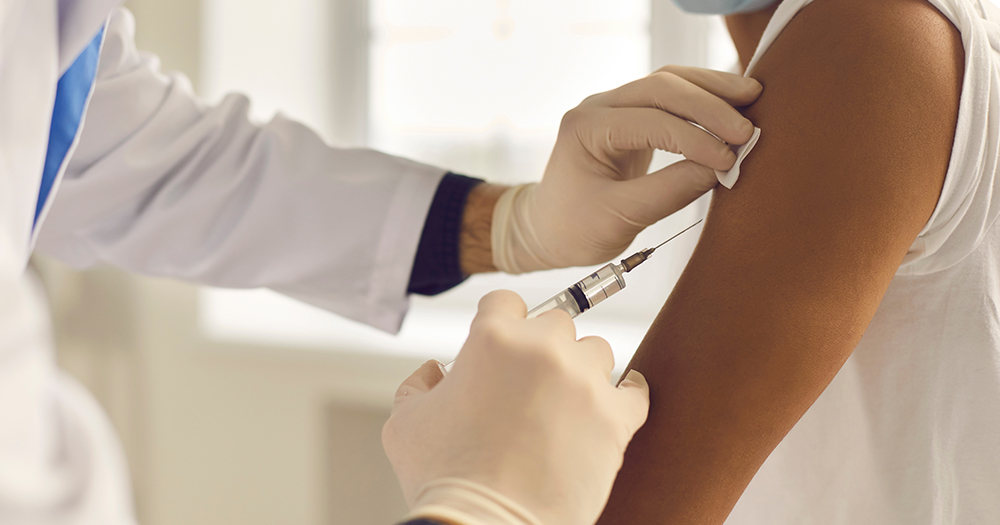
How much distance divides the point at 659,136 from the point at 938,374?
36cm

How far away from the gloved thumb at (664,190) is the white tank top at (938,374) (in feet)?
0.39

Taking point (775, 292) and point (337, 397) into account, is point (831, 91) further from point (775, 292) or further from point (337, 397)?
point (337, 397)

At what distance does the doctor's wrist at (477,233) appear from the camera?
1079 mm

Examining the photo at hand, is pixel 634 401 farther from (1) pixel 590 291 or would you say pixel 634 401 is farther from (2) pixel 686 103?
(2) pixel 686 103

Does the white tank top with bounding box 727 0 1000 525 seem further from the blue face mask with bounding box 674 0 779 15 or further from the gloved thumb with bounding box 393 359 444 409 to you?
the gloved thumb with bounding box 393 359 444 409

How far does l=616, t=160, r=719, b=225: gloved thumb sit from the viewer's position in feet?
2.33

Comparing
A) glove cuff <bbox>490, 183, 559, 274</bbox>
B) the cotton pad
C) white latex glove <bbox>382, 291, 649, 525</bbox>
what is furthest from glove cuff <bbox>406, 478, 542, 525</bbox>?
glove cuff <bbox>490, 183, 559, 274</bbox>

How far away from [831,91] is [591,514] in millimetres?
407

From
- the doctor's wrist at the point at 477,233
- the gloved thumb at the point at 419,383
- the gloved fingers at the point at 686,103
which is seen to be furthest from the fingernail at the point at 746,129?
the doctor's wrist at the point at 477,233

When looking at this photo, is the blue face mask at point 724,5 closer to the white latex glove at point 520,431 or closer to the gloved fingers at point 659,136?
the gloved fingers at point 659,136

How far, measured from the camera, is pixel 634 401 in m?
0.53

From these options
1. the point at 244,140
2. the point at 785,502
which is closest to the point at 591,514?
the point at 785,502

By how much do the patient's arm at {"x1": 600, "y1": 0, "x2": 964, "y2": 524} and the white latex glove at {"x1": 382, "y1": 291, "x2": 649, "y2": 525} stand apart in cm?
5

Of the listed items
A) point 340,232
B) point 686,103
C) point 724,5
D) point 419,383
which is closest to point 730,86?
point 686,103
